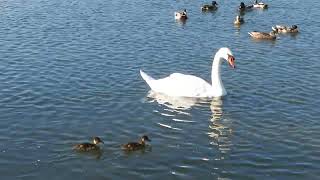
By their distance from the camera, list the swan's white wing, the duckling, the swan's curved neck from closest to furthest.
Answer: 1. the duckling
2. the swan's white wing
3. the swan's curved neck

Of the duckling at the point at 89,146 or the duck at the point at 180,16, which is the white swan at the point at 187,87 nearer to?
the duckling at the point at 89,146

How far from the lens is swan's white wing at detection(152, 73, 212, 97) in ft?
88.6

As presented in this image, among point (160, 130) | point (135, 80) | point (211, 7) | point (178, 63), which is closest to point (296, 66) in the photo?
point (178, 63)

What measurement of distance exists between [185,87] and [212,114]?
99.2 inches

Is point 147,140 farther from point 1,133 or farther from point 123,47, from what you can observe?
point 123,47

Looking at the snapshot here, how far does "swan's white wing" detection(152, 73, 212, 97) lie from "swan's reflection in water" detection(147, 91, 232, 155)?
0.26m

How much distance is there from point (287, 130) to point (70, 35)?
18.4m

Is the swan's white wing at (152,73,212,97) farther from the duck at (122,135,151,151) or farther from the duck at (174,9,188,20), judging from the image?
the duck at (174,9,188,20)

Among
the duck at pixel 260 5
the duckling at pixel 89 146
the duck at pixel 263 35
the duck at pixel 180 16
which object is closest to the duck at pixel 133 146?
the duckling at pixel 89 146

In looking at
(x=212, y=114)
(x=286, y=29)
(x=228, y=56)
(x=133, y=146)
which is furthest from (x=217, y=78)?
(x=286, y=29)

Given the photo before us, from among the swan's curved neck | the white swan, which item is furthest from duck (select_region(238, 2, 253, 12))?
the white swan

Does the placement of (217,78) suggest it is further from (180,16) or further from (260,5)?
(260,5)

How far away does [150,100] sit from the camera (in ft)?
87.6

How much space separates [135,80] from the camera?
2942 cm
